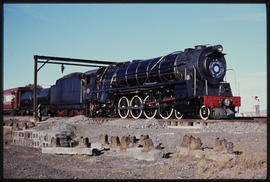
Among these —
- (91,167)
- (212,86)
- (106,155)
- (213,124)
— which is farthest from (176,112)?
(91,167)

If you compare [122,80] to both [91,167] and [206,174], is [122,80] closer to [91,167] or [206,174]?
[91,167]

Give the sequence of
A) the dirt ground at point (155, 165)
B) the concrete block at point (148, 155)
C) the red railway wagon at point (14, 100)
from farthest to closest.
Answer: the red railway wagon at point (14, 100) < the concrete block at point (148, 155) < the dirt ground at point (155, 165)

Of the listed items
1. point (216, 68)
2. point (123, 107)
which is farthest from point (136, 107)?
point (216, 68)

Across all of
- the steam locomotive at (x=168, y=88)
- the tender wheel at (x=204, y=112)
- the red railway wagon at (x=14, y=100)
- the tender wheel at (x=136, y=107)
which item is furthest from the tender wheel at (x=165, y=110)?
the red railway wagon at (x=14, y=100)

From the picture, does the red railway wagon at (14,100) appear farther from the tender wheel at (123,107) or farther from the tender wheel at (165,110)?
the tender wheel at (165,110)

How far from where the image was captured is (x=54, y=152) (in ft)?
27.7

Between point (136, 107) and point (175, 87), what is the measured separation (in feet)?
9.23

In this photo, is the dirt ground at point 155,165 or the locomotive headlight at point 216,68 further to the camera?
the locomotive headlight at point 216,68

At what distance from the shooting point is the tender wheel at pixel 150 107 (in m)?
15.3

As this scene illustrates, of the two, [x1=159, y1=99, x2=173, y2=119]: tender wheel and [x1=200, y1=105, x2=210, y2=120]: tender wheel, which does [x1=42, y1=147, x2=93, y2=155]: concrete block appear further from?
[x1=159, y1=99, x2=173, y2=119]: tender wheel

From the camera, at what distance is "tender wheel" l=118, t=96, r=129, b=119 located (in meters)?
17.1

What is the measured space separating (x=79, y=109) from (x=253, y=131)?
47.8ft

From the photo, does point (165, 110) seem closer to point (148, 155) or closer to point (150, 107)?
point (150, 107)

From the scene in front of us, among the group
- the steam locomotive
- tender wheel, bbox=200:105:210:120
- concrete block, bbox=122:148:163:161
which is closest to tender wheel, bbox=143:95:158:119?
the steam locomotive
